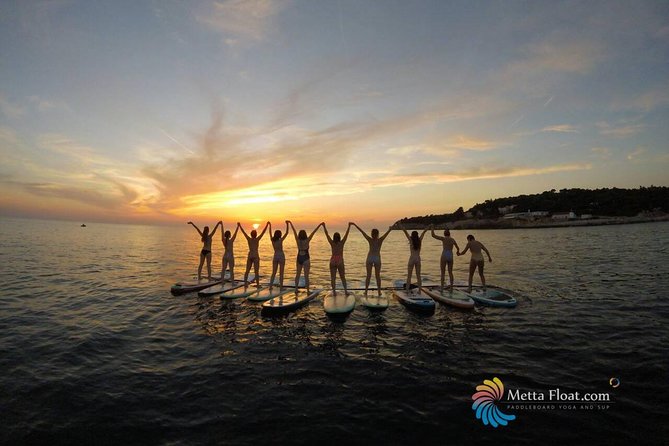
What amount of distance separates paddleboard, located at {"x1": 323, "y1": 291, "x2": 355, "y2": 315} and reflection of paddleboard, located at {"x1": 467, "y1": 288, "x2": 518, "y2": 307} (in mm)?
6510

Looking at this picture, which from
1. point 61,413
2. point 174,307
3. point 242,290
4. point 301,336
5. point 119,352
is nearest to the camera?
point 61,413

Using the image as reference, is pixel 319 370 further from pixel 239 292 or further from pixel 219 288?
pixel 219 288

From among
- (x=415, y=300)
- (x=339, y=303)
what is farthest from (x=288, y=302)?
(x=415, y=300)

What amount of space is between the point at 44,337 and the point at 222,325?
22.1 feet

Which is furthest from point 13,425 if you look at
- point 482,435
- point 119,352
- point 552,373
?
point 552,373

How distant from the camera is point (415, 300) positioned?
15367 mm

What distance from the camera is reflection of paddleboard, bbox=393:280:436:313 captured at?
48.6ft

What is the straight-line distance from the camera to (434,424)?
6953 mm

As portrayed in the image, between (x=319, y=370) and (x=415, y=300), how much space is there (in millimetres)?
7285

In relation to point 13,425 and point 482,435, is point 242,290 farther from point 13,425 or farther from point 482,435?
point 482,435

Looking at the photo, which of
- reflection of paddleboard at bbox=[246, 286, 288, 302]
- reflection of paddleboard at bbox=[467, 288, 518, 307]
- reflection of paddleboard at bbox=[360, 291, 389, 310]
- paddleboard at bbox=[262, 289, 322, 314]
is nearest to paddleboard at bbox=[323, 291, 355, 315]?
reflection of paddleboard at bbox=[360, 291, 389, 310]

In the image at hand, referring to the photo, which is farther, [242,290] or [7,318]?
[242,290]

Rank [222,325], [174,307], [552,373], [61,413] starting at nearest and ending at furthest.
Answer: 1. [61,413]
2. [552,373]
3. [222,325]
4. [174,307]

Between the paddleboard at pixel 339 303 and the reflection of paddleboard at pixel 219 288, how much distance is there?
6305 millimetres
